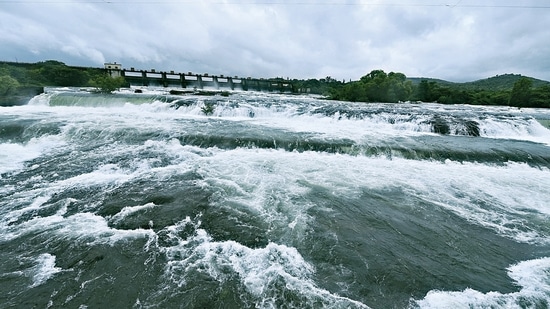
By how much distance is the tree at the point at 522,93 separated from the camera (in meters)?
38.3

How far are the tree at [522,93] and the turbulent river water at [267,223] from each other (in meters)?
35.0

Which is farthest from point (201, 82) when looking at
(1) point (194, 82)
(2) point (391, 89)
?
(2) point (391, 89)

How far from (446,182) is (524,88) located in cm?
4343

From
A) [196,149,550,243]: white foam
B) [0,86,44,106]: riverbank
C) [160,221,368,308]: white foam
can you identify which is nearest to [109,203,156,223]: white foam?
[196,149,550,243]: white foam

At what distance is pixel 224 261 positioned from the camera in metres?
4.75

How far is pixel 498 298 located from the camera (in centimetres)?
411

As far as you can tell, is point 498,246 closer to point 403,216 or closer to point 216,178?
point 403,216

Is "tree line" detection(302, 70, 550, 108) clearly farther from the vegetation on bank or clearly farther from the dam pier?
the dam pier

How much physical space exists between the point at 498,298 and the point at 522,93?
48702 mm

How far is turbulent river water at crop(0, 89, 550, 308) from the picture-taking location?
13.5 feet

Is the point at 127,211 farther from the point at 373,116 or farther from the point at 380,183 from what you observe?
the point at 373,116

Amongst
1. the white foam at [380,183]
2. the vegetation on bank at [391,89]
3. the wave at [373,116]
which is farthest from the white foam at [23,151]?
the vegetation on bank at [391,89]

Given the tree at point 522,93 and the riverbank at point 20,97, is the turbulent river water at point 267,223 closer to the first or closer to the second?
the riverbank at point 20,97

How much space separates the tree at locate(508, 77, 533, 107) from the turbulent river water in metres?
35.0
